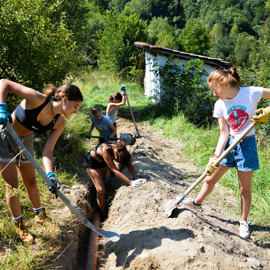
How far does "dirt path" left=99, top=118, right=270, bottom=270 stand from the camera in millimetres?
2418

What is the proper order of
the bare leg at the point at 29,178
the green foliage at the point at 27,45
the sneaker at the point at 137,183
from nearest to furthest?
1. the bare leg at the point at 29,178
2. the sneaker at the point at 137,183
3. the green foliage at the point at 27,45

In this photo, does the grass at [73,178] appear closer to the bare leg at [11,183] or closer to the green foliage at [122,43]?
the bare leg at [11,183]

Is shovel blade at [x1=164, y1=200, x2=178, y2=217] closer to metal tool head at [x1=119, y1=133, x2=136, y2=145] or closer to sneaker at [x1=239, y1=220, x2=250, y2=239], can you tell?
sneaker at [x1=239, y1=220, x2=250, y2=239]

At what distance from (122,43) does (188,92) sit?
1027 centimetres

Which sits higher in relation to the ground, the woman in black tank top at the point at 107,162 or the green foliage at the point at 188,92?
the woman in black tank top at the point at 107,162

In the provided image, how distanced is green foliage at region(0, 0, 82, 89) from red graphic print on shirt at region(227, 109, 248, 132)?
161 inches

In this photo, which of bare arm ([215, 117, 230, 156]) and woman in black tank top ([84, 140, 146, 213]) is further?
woman in black tank top ([84, 140, 146, 213])

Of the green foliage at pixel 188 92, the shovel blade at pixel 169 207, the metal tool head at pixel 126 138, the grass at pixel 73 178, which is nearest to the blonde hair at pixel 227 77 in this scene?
the shovel blade at pixel 169 207

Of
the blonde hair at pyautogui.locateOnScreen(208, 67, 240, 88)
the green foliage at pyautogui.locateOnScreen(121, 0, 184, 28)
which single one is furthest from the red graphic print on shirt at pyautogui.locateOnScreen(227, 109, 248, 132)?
the green foliage at pyautogui.locateOnScreen(121, 0, 184, 28)

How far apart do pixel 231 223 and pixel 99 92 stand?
11.5m

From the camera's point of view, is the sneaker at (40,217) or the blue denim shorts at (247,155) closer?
the blue denim shorts at (247,155)

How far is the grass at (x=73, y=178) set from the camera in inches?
98.2

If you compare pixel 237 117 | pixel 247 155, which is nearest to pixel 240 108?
pixel 237 117

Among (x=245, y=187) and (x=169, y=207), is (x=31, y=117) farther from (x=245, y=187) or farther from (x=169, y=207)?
(x=245, y=187)
